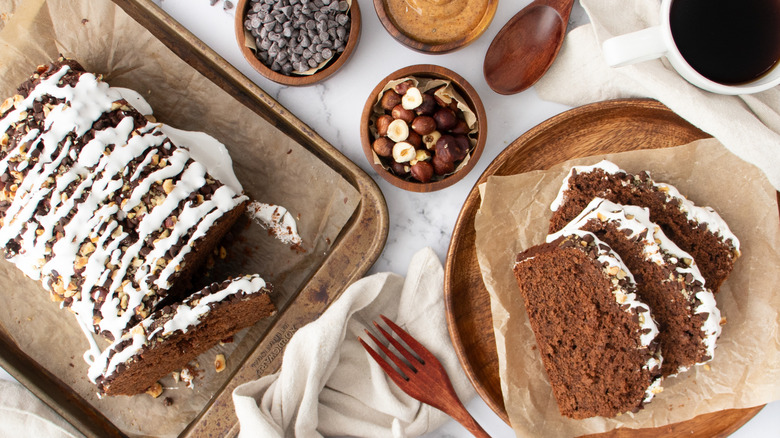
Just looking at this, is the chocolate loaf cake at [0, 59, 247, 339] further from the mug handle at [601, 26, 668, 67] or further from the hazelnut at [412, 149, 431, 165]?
the mug handle at [601, 26, 668, 67]

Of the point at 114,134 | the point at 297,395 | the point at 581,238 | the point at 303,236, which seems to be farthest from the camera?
the point at 303,236

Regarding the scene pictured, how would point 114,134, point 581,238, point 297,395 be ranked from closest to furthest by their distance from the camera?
point 581,238, point 114,134, point 297,395

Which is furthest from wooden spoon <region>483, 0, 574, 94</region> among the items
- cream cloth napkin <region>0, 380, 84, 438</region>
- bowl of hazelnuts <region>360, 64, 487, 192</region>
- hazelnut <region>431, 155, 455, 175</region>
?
cream cloth napkin <region>0, 380, 84, 438</region>

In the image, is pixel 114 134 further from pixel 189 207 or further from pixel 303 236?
pixel 303 236

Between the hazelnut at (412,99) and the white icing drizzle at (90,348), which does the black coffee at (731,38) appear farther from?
the white icing drizzle at (90,348)

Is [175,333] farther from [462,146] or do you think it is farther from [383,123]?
[462,146]

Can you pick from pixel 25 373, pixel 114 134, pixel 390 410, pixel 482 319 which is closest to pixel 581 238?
pixel 482 319

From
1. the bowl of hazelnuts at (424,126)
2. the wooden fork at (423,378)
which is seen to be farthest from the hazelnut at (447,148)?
the wooden fork at (423,378)
